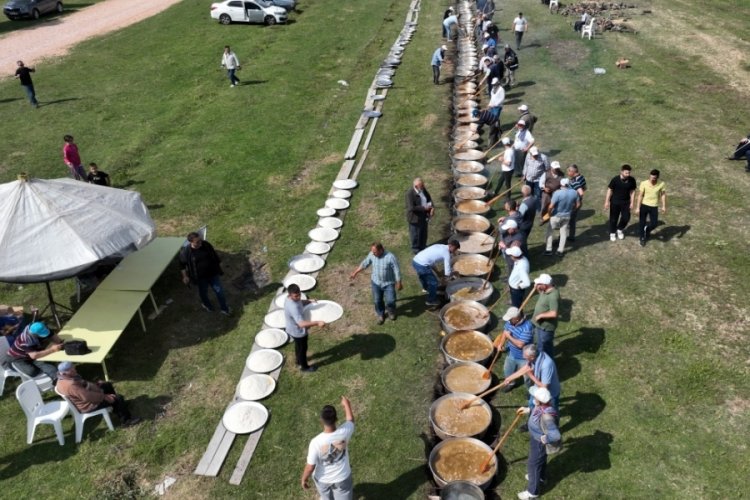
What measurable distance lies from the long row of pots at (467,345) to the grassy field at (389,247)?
1.55 ft

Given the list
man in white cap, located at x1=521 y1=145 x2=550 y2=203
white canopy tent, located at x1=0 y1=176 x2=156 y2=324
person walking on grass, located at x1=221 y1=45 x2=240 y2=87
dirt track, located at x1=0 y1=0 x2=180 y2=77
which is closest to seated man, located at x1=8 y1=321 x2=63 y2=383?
white canopy tent, located at x1=0 y1=176 x2=156 y2=324

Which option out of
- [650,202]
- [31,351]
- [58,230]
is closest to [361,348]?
[31,351]

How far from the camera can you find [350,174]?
17141mm

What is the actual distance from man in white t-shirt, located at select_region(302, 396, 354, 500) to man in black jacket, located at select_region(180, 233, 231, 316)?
17.1ft

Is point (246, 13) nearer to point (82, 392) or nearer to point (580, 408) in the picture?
point (82, 392)

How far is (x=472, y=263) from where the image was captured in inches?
496

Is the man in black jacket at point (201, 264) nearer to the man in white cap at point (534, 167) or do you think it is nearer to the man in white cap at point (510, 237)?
the man in white cap at point (510, 237)

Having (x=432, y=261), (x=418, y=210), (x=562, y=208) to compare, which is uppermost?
(x=562, y=208)

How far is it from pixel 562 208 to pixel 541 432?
6.55m

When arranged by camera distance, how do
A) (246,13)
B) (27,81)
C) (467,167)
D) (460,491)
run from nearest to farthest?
1. (460,491)
2. (467,167)
3. (27,81)
4. (246,13)

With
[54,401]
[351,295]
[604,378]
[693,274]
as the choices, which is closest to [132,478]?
[54,401]

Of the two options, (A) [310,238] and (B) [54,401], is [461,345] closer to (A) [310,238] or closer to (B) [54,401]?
(A) [310,238]

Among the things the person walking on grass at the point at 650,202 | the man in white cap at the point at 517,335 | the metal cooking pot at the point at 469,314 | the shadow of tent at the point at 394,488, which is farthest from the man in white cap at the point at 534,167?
the shadow of tent at the point at 394,488

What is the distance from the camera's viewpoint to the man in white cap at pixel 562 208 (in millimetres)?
12234
